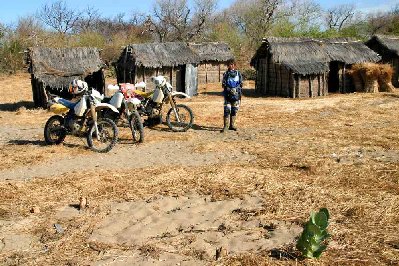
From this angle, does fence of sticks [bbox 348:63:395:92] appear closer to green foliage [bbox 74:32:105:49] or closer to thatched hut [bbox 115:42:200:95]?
thatched hut [bbox 115:42:200:95]

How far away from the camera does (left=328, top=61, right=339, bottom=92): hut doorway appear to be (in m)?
22.1

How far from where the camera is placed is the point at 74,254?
4570 millimetres

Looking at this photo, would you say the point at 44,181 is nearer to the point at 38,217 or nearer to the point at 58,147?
the point at 38,217

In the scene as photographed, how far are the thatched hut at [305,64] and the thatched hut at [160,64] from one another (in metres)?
3.57

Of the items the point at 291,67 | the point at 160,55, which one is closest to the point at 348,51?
the point at 291,67

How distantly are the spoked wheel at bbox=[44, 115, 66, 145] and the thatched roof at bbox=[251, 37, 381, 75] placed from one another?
12.8 meters

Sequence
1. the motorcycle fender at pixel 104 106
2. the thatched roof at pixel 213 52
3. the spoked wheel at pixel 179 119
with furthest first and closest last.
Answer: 1. the thatched roof at pixel 213 52
2. the spoked wheel at pixel 179 119
3. the motorcycle fender at pixel 104 106

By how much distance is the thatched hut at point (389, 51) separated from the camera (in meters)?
23.7

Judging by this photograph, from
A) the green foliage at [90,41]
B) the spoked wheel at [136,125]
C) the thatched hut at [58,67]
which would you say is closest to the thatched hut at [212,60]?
the thatched hut at [58,67]

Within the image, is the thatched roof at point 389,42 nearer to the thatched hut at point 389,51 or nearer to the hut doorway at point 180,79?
the thatched hut at point 389,51

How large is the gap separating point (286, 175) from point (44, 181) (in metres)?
3.85

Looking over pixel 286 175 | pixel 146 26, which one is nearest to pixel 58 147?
pixel 286 175

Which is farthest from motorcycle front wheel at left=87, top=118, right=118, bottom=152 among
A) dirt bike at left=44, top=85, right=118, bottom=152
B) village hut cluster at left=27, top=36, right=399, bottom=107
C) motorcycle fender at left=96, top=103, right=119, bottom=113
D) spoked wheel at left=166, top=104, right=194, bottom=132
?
village hut cluster at left=27, top=36, right=399, bottom=107

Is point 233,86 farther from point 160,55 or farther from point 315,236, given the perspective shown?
point 160,55
